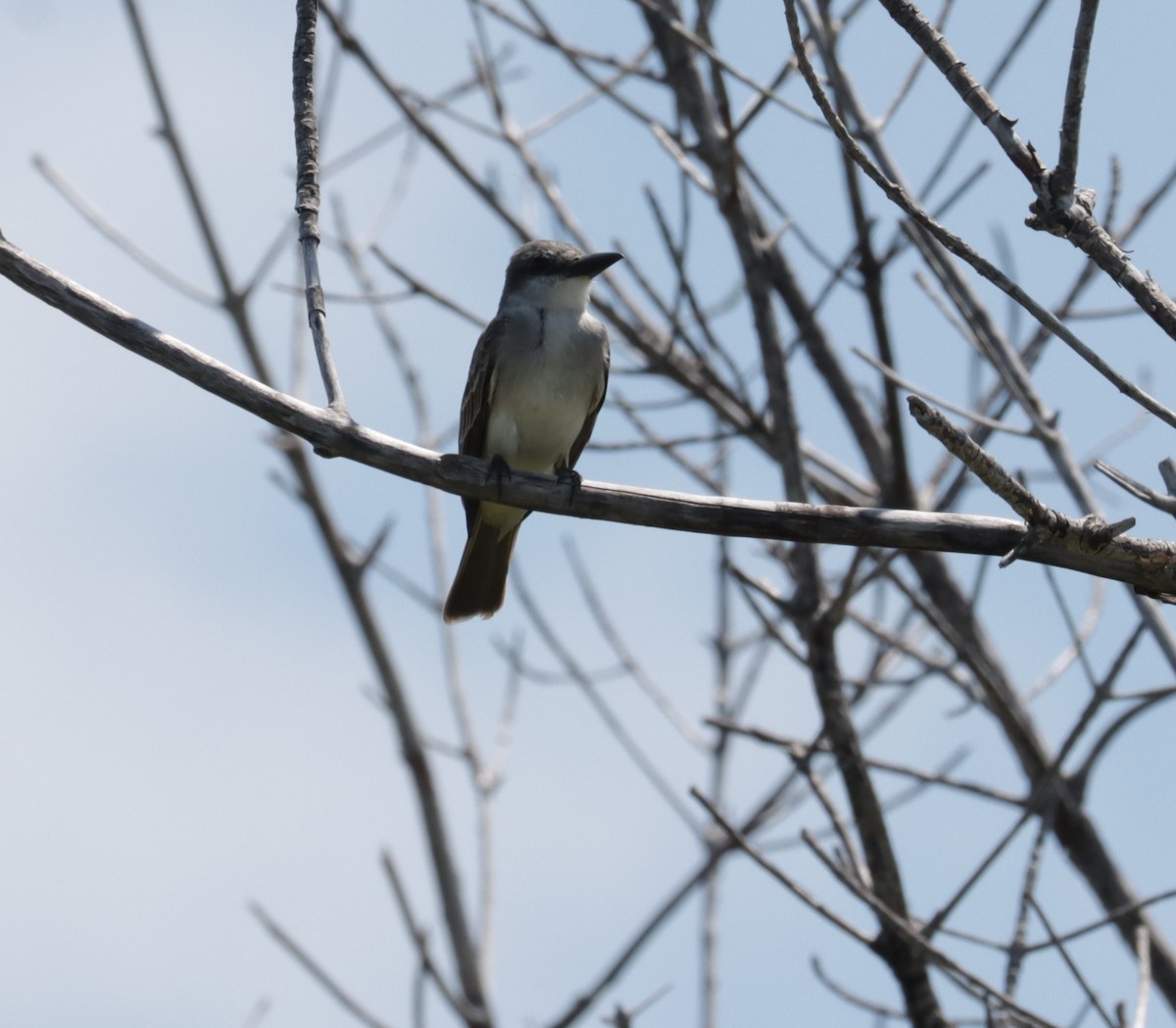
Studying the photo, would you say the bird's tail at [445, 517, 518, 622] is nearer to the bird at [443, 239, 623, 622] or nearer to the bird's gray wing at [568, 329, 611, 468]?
the bird at [443, 239, 623, 622]

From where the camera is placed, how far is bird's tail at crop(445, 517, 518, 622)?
667 centimetres

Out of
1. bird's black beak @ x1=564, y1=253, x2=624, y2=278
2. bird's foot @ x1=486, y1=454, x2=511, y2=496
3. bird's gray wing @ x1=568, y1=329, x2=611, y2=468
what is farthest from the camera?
bird's gray wing @ x1=568, y1=329, x2=611, y2=468

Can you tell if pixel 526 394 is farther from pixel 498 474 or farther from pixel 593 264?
pixel 498 474

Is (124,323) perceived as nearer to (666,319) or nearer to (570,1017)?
(666,319)

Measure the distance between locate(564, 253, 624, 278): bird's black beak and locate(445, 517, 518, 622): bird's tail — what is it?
4.00 feet

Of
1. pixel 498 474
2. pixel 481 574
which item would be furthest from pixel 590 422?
pixel 498 474

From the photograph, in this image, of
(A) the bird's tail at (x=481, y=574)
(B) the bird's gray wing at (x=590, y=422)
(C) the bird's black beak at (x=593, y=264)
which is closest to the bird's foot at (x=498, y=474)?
(C) the bird's black beak at (x=593, y=264)

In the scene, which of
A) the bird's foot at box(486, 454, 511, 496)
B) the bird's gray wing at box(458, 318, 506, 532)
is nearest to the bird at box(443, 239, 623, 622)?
the bird's gray wing at box(458, 318, 506, 532)

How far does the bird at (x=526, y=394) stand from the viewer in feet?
21.7

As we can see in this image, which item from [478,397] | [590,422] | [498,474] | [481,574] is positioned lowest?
[498,474]

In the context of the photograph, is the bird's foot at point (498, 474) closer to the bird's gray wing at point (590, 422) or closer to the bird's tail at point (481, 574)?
the bird's tail at point (481, 574)

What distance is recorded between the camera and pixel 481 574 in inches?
267

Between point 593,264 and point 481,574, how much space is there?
1501 millimetres

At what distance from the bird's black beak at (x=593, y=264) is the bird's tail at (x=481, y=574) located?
122cm
